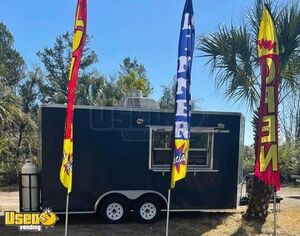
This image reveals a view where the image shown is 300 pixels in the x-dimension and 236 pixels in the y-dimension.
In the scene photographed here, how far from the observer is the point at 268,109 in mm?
8898

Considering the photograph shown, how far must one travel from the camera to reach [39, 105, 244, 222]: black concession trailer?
10.3 m

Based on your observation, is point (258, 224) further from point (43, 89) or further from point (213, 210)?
point (43, 89)

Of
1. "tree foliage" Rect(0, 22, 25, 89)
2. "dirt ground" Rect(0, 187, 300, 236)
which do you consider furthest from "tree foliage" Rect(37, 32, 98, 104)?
"dirt ground" Rect(0, 187, 300, 236)

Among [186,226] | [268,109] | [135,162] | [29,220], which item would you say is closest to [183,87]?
[268,109]

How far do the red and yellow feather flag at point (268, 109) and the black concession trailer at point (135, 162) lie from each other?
2.17 meters

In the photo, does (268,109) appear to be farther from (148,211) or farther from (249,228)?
(148,211)

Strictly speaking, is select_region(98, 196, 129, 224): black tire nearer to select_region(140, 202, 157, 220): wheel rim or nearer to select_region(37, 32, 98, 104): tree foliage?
select_region(140, 202, 157, 220): wheel rim

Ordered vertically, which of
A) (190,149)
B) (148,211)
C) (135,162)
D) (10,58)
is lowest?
(148,211)

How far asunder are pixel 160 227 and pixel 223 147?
240 centimetres

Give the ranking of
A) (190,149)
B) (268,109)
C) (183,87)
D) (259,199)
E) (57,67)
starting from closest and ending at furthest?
(183,87), (268,109), (259,199), (190,149), (57,67)

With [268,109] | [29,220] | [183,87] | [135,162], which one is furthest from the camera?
[135,162]

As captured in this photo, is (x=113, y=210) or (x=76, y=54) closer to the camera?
(x=76, y=54)

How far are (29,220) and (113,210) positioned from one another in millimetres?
2558

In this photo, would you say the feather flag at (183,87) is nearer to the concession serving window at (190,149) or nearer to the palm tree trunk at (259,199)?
the concession serving window at (190,149)
